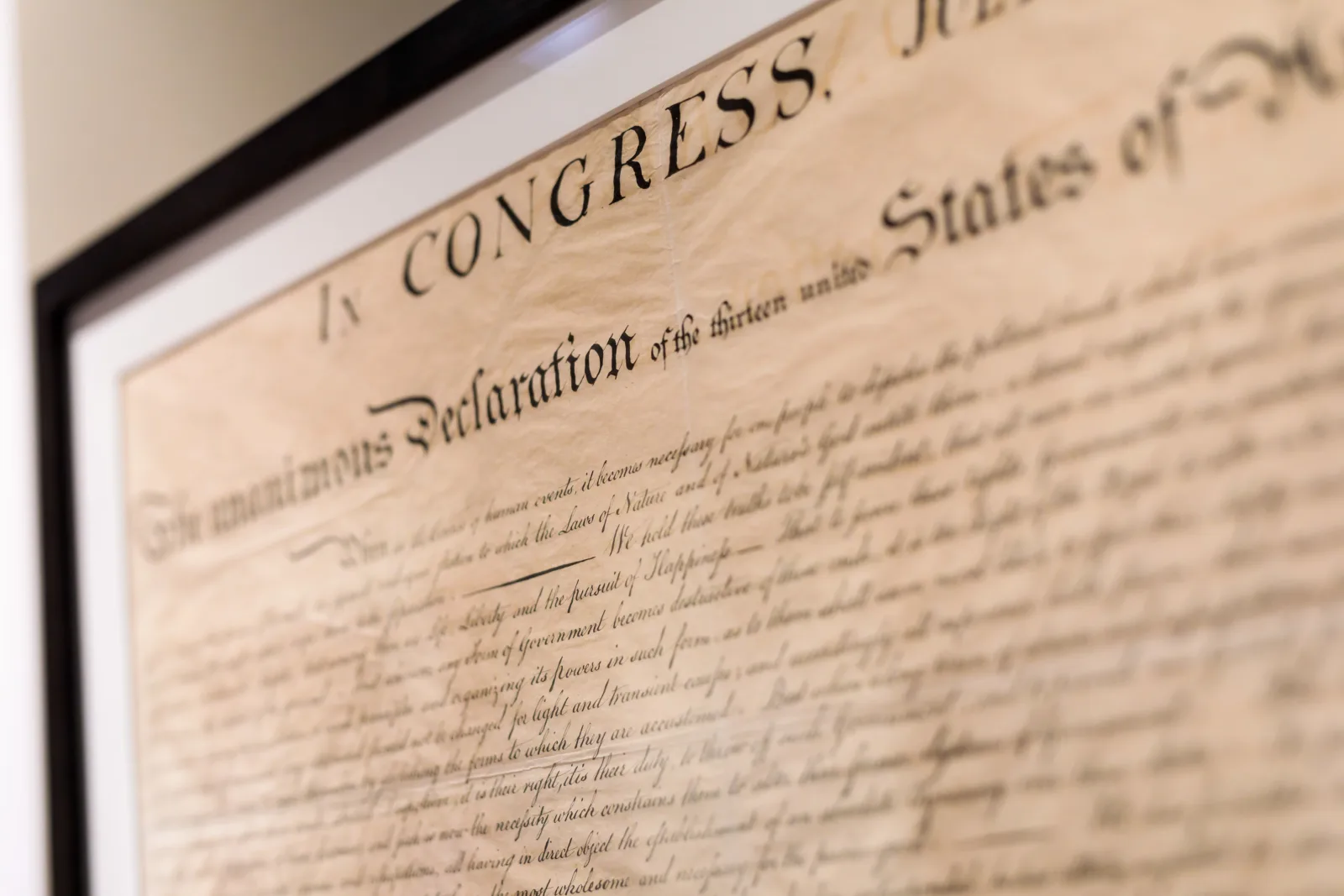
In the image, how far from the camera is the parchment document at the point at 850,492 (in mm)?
344

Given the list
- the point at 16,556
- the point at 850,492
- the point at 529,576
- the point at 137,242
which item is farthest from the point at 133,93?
the point at 850,492

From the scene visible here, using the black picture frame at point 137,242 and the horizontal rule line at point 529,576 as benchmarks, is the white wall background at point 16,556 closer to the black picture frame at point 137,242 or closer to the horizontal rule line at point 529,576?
the black picture frame at point 137,242

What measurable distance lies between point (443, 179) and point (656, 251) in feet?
0.45

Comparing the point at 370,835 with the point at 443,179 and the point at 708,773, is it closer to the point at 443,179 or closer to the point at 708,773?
the point at 708,773

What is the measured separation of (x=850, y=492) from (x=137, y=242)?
496mm

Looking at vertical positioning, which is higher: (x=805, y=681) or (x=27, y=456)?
(x=27, y=456)

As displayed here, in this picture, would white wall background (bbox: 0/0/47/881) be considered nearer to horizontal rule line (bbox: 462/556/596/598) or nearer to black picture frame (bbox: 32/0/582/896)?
black picture frame (bbox: 32/0/582/896)

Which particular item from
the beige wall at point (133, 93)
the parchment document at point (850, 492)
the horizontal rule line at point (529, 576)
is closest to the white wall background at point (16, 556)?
the beige wall at point (133, 93)

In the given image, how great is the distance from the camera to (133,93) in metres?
0.78

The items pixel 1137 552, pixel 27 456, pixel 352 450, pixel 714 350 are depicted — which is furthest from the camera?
pixel 27 456

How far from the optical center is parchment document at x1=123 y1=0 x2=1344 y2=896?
344mm

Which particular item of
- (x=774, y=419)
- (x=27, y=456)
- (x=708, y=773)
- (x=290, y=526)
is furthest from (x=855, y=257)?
(x=27, y=456)

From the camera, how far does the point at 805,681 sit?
419mm

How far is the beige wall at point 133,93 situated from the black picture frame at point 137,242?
59mm
